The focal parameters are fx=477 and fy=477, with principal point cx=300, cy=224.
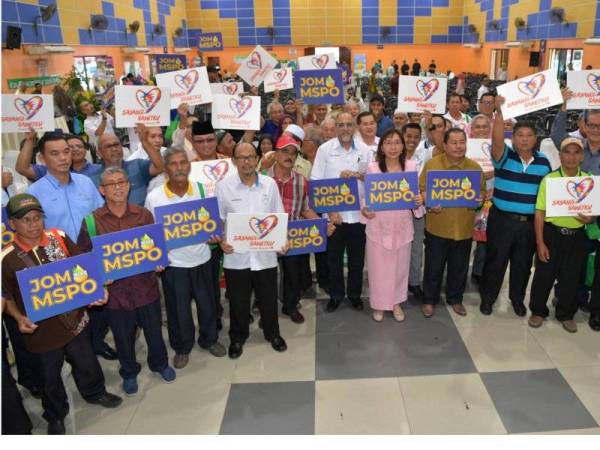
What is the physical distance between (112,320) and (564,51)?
61.0ft

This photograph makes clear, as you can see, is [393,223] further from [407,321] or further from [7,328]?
[7,328]

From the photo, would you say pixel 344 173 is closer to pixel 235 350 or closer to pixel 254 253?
pixel 254 253

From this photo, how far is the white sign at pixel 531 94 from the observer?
3715 mm

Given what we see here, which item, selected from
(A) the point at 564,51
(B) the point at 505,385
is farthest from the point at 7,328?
(A) the point at 564,51

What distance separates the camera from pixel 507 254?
3799 mm

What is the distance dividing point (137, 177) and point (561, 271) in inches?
132

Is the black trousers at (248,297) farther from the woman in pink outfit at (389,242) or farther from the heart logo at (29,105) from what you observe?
the heart logo at (29,105)

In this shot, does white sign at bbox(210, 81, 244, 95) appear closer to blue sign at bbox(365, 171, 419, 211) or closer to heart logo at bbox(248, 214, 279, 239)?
blue sign at bbox(365, 171, 419, 211)

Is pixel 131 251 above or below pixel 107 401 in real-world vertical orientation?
above

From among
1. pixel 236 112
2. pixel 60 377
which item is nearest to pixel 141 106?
pixel 236 112

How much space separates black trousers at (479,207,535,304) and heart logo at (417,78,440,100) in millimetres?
1326

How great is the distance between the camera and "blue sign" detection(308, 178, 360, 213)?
3695 mm

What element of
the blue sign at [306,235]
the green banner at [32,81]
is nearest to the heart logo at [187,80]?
the blue sign at [306,235]

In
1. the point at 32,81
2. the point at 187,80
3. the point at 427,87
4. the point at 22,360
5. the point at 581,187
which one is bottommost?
the point at 22,360
